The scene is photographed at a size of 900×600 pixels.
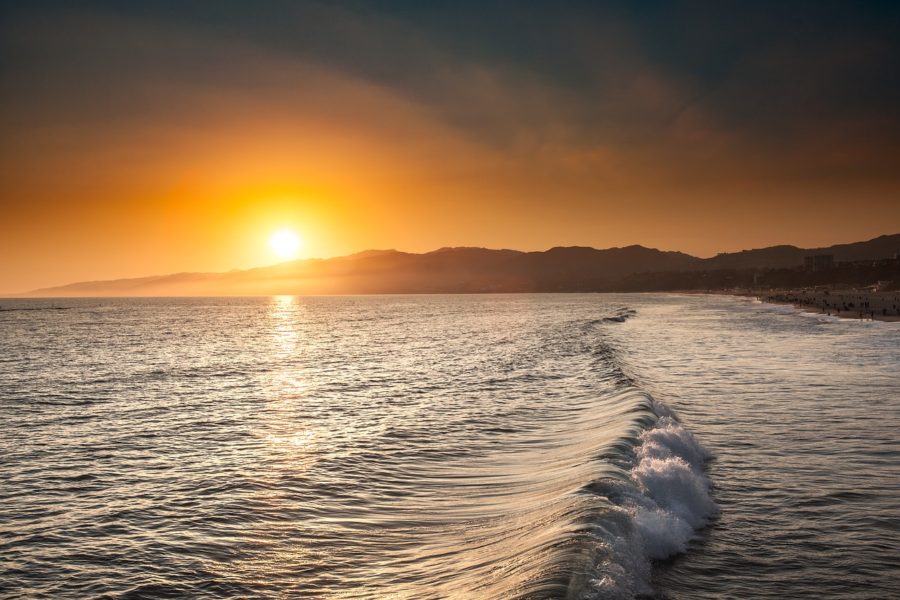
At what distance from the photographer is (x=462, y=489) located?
53.9ft

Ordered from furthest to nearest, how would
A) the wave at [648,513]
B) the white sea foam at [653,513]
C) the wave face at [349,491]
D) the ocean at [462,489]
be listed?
the wave face at [349,491], the ocean at [462,489], the white sea foam at [653,513], the wave at [648,513]

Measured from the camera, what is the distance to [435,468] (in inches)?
733

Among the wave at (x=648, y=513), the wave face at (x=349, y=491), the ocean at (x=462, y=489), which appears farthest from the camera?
the wave face at (x=349, y=491)

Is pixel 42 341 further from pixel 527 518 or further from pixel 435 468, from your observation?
pixel 527 518

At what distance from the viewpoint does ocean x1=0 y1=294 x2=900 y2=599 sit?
1074 cm

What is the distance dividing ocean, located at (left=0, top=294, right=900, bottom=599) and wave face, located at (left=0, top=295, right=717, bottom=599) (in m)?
0.07

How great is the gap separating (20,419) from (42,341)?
2421 inches

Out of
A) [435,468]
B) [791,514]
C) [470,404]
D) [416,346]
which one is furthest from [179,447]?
[416,346]

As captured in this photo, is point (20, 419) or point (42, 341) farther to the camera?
point (42, 341)

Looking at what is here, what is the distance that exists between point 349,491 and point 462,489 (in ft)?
9.35

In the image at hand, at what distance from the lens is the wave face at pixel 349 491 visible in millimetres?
10914

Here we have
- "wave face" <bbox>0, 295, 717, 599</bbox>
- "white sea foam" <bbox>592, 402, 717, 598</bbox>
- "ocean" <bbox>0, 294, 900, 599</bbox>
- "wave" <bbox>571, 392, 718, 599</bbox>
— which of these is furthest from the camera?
A: "wave face" <bbox>0, 295, 717, 599</bbox>

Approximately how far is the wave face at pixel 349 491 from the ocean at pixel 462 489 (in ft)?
0.24

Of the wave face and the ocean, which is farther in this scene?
the wave face
